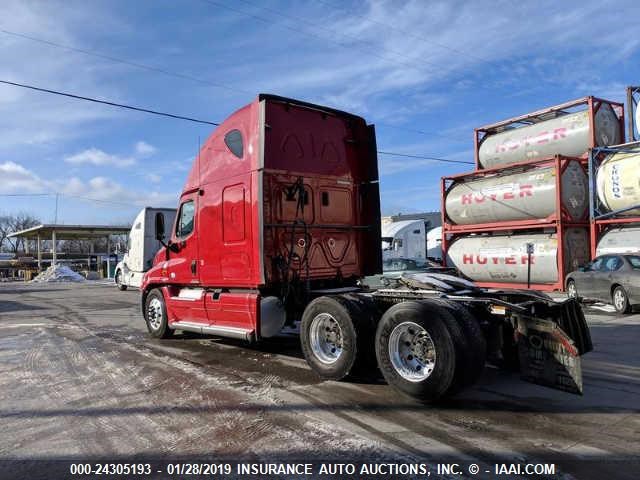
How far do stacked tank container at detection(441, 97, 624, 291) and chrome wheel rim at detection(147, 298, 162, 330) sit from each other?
1004 cm

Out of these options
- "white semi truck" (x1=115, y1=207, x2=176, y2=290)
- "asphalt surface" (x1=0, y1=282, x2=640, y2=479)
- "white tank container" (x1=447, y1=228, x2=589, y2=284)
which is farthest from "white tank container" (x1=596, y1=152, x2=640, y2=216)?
"white semi truck" (x1=115, y1=207, x2=176, y2=290)

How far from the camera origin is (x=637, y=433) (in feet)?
13.5

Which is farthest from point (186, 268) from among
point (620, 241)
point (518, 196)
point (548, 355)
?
point (620, 241)

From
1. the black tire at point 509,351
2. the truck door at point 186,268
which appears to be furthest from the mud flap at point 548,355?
the truck door at point 186,268

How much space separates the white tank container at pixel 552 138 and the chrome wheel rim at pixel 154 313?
13.0 m

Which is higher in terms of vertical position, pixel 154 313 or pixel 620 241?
pixel 620 241

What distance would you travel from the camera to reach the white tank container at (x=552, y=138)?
50.0ft

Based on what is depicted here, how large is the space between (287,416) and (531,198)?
13275mm

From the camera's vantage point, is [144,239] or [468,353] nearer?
[468,353]

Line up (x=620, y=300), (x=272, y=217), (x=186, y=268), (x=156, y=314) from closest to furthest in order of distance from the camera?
(x=272, y=217) → (x=186, y=268) → (x=156, y=314) → (x=620, y=300)

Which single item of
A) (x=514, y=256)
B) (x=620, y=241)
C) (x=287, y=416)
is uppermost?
(x=620, y=241)

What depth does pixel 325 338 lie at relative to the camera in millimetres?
6113

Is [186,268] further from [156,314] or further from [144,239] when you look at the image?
[144,239]

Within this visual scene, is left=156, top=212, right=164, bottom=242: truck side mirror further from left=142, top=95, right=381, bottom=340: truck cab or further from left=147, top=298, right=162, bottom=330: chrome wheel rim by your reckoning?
left=147, top=298, right=162, bottom=330: chrome wheel rim
